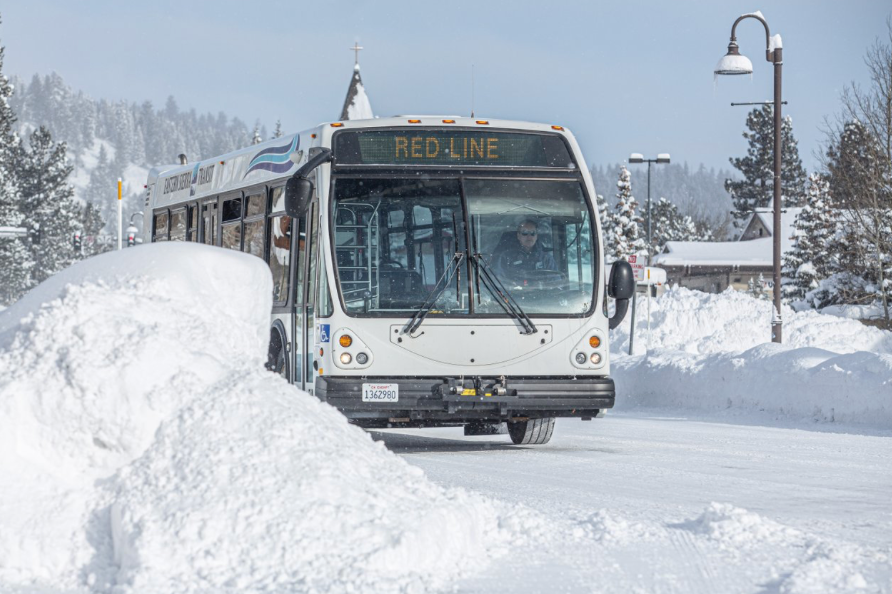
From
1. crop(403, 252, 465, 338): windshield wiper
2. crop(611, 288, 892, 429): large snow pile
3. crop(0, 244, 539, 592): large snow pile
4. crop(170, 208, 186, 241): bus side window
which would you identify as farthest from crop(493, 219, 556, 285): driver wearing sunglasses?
crop(611, 288, 892, 429): large snow pile

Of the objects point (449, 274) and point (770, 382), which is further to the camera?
point (770, 382)

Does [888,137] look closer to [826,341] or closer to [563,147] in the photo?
[826,341]

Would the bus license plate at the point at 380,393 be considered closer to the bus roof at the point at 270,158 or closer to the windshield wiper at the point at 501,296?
the windshield wiper at the point at 501,296

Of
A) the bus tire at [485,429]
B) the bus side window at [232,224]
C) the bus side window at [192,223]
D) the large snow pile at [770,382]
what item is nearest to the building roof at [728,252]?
the large snow pile at [770,382]

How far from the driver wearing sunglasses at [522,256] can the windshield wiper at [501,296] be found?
8 centimetres

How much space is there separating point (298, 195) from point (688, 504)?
4615 millimetres

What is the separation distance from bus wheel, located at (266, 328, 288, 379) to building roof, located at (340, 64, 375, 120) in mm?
46054

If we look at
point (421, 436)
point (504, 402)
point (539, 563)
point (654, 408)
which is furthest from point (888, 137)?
point (539, 563)

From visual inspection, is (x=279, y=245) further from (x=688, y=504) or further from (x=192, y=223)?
(x=688, y=504)

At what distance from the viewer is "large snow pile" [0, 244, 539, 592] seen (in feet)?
18.4

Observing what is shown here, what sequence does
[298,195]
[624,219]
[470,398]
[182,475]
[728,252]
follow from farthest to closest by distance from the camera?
[728,252] < [624,219] < [470,398] < [298,195] < [182,475]

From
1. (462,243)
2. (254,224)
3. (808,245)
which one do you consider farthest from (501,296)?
(808,245)

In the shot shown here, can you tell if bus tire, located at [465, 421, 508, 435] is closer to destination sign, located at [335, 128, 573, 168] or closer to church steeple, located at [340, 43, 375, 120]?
destination sign, located at [335, 128, 573, 168]

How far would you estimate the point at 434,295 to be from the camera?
11688mm
